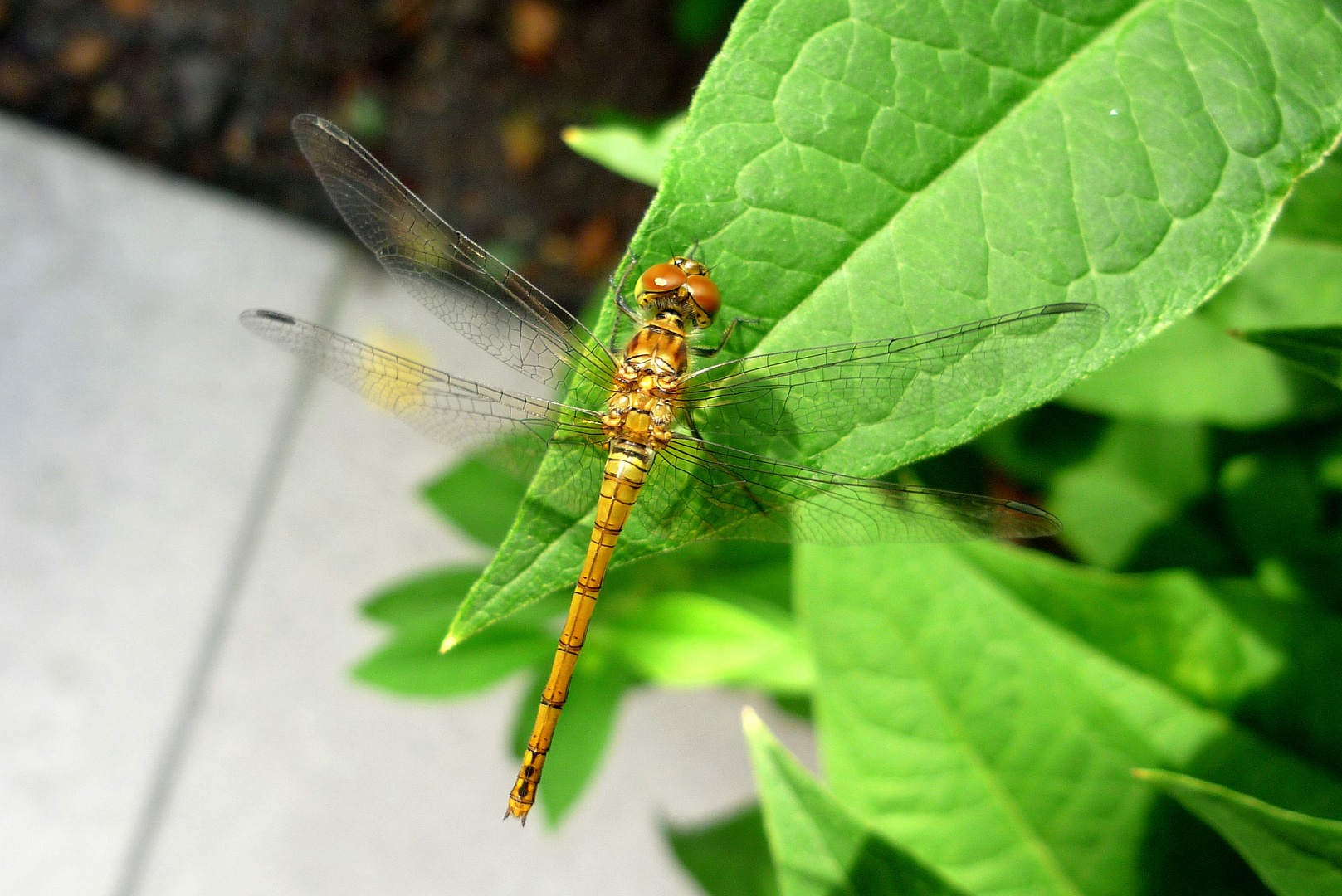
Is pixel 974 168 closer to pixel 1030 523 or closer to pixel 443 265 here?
pixel 1030 523

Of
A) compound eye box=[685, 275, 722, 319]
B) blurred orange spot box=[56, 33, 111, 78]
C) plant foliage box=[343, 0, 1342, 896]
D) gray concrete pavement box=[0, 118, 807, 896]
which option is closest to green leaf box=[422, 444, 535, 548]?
plant foliage box=[343, 0, 1342, 896]

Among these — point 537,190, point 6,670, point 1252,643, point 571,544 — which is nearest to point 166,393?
point 6,670

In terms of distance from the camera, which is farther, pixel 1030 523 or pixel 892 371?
pixel 1030 523

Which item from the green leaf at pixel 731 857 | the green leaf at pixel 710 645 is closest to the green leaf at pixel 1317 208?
the green leaf at pixel 710 645

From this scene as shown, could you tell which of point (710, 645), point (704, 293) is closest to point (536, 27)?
point (710, 645)

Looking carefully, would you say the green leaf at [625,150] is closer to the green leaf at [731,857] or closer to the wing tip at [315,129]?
the wing tip at [315,129]
